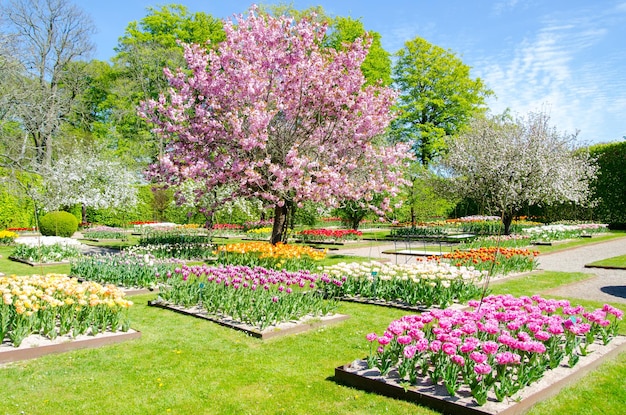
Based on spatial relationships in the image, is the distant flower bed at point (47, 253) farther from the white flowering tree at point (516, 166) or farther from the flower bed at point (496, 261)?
the white flowering tree at point (516, 166)

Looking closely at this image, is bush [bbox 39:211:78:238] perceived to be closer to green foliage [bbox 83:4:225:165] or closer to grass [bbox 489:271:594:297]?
green foliage [bbox 83:4:225:165]

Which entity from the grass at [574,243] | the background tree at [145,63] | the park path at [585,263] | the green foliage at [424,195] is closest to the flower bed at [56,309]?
the park path at [585,263]

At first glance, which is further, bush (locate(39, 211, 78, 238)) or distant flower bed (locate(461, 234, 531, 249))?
bush (locate(39, 211, 78, 238))

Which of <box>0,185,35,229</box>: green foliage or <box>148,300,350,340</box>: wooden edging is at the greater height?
<box>0,185,35,229</box>: green foliage

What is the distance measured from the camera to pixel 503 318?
5238mm

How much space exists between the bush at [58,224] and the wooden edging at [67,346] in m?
16.9

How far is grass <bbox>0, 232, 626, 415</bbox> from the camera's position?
4.32m

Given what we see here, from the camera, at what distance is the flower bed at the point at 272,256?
11.2 metres

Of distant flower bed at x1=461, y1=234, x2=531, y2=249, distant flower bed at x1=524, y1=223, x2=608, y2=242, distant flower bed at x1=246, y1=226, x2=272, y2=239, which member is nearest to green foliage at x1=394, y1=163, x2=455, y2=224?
distant flower bed at x1=524, y1=223, x2=608, y2=242

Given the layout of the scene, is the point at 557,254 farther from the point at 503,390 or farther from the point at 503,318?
the point at 503,390

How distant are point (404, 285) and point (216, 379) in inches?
171

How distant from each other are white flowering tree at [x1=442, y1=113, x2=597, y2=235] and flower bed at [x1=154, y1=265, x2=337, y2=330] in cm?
1271

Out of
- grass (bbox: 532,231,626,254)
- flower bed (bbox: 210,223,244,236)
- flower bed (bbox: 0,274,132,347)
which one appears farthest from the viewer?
flower bed (bbox: 210,223,244,236)

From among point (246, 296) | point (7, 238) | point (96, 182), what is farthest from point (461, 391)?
point (96, 182)
